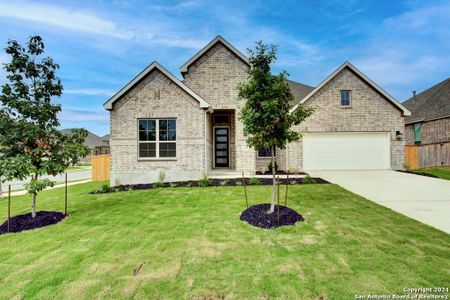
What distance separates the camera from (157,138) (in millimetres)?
13320

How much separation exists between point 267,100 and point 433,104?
26929 mm

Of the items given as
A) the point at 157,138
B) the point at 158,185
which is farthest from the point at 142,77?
the point at 158,185

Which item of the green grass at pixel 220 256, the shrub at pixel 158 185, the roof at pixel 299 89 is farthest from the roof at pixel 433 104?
the shrub at pixel 158 185

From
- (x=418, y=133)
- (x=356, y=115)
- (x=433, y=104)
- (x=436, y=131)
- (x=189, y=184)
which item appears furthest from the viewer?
(x=418, y=133)

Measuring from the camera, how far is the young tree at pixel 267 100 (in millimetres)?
6469

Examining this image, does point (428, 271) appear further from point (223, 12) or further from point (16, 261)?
point (223, 12)

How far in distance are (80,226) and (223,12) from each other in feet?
41.3

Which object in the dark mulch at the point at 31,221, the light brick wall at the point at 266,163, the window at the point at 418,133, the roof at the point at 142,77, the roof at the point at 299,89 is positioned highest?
the roof at the point at 299,89

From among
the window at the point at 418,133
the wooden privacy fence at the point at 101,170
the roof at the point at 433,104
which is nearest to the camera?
the wooden privacy fence at the point at 101,170

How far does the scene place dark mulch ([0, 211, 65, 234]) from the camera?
6.62m

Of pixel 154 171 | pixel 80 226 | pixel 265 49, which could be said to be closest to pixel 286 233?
pixel 265 49

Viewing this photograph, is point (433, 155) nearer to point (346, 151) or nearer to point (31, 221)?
point (346, 151)

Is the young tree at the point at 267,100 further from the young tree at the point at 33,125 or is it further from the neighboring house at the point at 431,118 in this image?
the neighboring house at the point at 431,118

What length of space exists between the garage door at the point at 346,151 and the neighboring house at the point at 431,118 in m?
10.8
